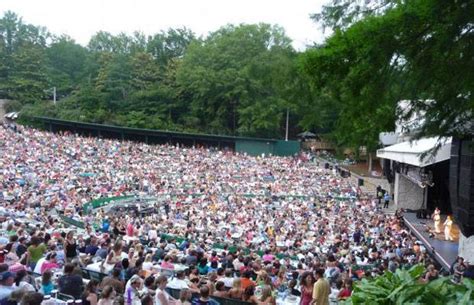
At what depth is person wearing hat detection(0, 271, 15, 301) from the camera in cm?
676

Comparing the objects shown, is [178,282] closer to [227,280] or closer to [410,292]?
[227,280]

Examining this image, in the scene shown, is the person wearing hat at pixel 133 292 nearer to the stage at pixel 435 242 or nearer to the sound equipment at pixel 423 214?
the stage at pixel 435 242

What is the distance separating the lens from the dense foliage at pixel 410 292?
427 centimetres

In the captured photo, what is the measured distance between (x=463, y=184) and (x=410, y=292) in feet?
32.5

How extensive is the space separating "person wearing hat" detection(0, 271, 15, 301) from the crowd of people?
0.02 metres

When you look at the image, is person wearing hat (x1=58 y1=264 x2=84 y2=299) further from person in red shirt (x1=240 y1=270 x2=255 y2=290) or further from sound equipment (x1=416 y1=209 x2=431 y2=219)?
sound equipment (x1=416 y1=209 x2=431 y2=219)

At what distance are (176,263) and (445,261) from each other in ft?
29.9

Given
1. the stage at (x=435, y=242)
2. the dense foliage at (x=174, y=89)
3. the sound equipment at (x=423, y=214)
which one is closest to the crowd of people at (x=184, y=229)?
the stage at (x=435, y=242)

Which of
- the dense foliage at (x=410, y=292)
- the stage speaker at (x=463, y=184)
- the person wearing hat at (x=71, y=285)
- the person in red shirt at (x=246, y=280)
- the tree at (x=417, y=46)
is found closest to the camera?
the dense foliage at (x=410, y=292)

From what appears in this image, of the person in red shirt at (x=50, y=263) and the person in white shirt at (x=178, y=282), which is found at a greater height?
the person in red shirt at (x=50, y=263)

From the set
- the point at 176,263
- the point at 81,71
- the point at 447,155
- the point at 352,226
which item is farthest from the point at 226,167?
the point at 81,71

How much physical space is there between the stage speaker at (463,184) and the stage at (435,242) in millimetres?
2136

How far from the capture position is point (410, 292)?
170 inches

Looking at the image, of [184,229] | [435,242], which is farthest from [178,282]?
[435,242]
